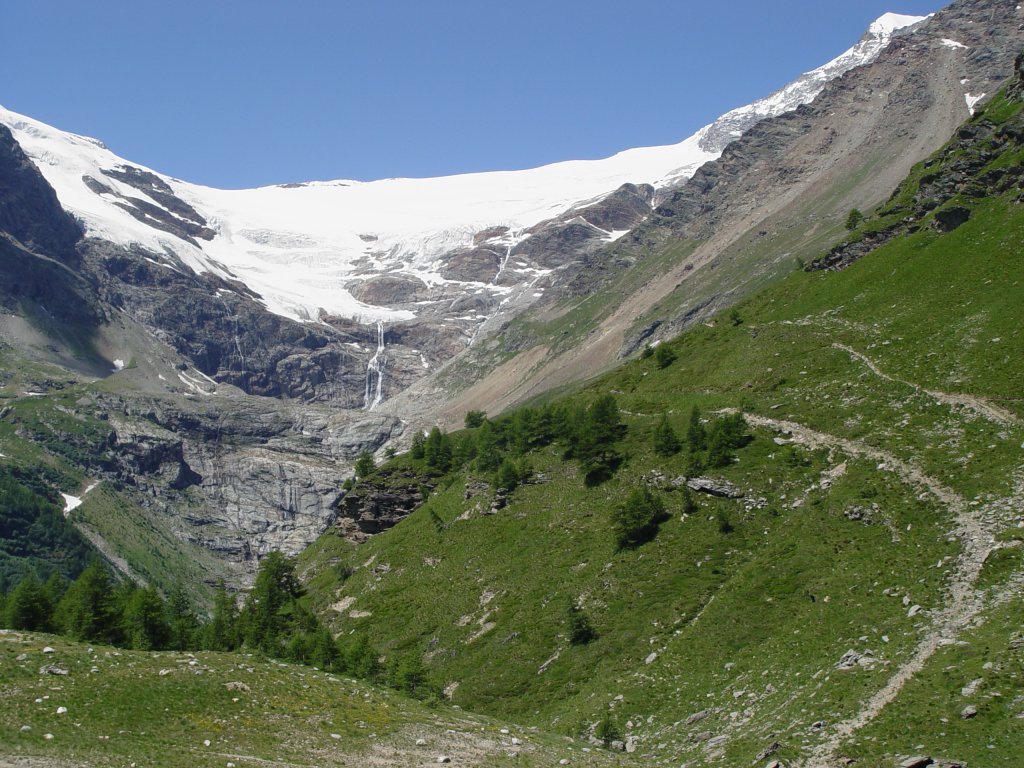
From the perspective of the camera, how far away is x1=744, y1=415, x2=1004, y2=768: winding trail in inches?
1268

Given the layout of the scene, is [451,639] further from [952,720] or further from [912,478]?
[952,720]

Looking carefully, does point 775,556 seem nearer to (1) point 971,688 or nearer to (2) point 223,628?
(1) point 971,688

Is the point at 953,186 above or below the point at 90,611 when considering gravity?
above

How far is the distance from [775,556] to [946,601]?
51.2 feet

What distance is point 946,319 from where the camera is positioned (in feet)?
259

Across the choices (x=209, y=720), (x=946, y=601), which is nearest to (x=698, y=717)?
(x=946, y=601)

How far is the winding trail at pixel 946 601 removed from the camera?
3222 cm

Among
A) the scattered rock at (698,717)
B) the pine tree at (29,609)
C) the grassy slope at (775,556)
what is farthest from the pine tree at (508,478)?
the scattered rock at (698,717)

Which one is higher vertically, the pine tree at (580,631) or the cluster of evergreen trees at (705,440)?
the cluster of evergreen trees at (705,440)

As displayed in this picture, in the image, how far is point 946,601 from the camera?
39.8m

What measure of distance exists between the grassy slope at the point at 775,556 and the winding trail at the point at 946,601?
1.27 ft

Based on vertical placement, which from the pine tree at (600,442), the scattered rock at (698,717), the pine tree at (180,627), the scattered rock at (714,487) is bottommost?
the pine tree at (180,627)

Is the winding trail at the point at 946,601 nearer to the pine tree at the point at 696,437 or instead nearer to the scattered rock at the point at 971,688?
the scattered rock at the point at 971,688

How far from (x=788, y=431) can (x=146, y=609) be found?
53.2m
